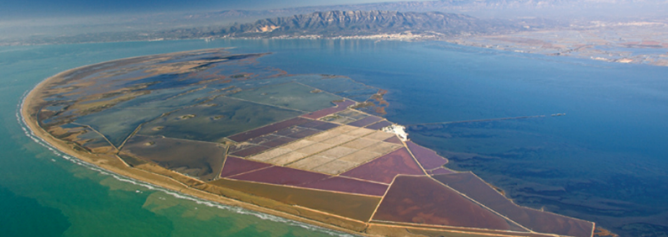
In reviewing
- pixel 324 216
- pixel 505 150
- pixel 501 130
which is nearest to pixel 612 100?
pixel 501 130

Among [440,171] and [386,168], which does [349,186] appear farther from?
[440,171]

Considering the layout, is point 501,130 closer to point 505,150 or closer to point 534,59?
point 505,150

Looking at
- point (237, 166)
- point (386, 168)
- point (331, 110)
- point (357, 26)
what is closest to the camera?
point (386, 168)

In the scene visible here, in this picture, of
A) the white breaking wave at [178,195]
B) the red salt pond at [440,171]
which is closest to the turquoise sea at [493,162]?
the white breaking wave at [178,195]

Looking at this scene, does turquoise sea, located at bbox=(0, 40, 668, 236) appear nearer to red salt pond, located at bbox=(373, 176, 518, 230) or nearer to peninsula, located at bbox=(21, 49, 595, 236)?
peninsula, located at bbox=(21, 49, 595, 236)

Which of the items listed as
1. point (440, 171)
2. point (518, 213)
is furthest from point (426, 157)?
point (518, 213)

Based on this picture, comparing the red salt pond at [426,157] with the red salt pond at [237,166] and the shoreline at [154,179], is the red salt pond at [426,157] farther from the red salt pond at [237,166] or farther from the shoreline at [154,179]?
the red salt pond at [237,166]
